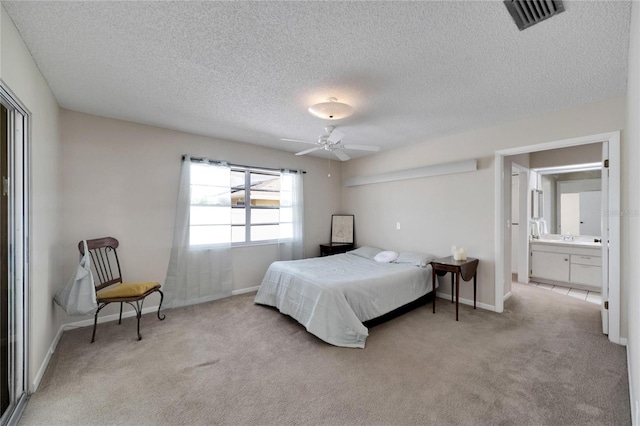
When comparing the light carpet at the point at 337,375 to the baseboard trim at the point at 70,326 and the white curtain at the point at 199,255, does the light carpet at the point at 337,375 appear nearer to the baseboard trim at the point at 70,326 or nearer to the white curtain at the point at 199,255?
the baseboard trim at the point at 70,326

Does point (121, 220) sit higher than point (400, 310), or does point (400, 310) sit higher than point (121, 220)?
point (121, 220)

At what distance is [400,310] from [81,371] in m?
3.17

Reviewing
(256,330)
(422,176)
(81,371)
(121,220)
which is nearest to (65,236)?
(121,220)

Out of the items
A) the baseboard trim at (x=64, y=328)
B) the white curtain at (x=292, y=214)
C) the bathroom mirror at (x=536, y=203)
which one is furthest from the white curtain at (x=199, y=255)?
the bathroom mirror at (x=536, y=203)

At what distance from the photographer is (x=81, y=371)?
2.17m

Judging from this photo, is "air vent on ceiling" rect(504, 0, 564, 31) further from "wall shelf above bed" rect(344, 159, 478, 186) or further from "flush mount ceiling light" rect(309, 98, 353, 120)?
"wall shelf above bed" rect(344, 159, 478, 186)

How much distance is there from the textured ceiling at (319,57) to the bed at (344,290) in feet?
6.21

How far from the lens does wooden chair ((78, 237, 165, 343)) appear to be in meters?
2.69

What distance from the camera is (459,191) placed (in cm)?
379

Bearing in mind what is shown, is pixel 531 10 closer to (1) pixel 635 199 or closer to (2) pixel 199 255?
(1) pixel 635 199

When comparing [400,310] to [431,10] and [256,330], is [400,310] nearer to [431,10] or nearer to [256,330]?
[256,330]

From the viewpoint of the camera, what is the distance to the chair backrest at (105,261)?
117 inches

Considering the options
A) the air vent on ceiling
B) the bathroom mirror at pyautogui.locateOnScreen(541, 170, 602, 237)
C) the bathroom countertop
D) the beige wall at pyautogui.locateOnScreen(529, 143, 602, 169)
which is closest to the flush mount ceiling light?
the air vent on ceiling

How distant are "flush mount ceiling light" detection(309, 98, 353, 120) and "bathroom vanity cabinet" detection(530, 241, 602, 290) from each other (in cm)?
444
